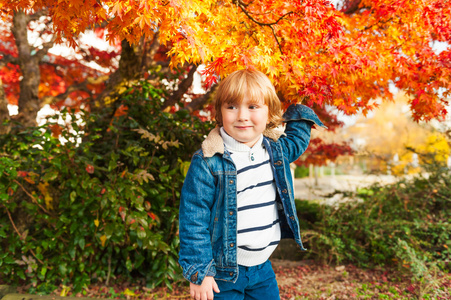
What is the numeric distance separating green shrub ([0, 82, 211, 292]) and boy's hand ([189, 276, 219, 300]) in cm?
139

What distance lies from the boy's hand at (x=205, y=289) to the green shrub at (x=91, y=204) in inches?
54.7

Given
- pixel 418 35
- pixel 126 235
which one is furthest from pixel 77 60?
pixel 418 35

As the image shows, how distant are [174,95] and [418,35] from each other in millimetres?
2517

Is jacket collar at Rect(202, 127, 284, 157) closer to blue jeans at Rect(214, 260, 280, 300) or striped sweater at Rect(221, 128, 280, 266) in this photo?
striped sweater at Rect(221, 128, 280, 266)

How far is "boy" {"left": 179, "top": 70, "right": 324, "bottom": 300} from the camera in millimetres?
1468

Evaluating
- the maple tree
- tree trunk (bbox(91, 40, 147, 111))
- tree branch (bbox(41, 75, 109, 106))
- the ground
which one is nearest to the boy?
the maple tree

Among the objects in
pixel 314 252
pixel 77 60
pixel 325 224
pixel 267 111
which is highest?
pixel 77 60

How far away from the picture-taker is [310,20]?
2.09 meters

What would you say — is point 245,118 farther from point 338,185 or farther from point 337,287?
point 338,185

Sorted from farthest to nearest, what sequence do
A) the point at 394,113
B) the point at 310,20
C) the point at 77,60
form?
the point at 394,113 → the point at 77,60 → the point at 310,20

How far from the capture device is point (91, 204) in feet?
9.75

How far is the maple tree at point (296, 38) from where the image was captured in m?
1.85

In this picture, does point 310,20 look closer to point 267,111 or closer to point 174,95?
point 267,111

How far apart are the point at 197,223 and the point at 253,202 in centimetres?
29
